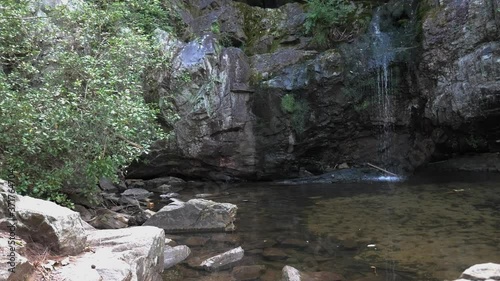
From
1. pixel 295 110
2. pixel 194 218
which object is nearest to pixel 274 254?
pixel 194 218

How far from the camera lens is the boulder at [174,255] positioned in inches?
250

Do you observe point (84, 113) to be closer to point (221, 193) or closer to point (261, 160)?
point (221, 193)

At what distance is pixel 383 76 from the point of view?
13.6 m

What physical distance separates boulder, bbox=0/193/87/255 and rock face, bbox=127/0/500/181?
8312mm

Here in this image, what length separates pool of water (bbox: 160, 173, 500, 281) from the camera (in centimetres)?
618

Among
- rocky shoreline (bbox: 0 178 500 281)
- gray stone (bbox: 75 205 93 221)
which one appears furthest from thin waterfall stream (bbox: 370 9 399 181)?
gray stone (bbox: 75 205 93 221)

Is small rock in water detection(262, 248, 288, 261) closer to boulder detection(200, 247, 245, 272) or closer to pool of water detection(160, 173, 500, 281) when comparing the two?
pool of water detection(160, 173, 500, 281)

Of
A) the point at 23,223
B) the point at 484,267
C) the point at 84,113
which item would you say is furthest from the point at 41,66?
the point at 484,267

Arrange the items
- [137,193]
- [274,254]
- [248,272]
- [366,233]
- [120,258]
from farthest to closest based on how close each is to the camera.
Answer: [137,193] → [366,233] → [274,254] → [248,272] → [120,258]

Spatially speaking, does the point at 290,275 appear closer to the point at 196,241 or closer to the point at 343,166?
the point at 196,241

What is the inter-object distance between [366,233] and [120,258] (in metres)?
4.48

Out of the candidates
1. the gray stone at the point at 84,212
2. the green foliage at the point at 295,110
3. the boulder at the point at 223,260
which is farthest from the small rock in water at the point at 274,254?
the green foliage at the point at 295,110

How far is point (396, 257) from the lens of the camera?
6.49 metres

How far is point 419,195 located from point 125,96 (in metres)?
7.21
